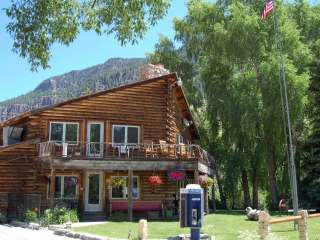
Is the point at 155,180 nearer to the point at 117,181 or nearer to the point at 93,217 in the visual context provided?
the point at 117,181

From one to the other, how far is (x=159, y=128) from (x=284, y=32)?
34.3 feet

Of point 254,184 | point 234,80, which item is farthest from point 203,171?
point 254,184

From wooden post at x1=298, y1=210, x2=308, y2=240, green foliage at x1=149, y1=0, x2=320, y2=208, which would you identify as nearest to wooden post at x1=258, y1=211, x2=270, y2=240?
wooden post at x1=298, y1=210, x2=308, y2=240

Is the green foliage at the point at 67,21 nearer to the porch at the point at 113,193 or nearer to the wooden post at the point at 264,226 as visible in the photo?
the wooden post at the point at 264,226

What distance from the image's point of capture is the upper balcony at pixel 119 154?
86.0 ft

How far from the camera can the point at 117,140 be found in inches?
1172

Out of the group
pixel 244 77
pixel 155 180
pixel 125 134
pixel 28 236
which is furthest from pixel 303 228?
pixel 244 77

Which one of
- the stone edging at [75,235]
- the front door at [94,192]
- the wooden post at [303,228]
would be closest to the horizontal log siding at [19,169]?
the front door at [94,192]

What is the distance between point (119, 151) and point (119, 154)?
0.57 feet

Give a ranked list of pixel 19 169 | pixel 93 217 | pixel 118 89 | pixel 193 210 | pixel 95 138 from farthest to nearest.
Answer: pixel 118 89 → pixel 95 138 → pixel 19 169 → pixel 93 217 → pixel 193 210

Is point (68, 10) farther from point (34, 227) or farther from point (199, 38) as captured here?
point (199, 38)

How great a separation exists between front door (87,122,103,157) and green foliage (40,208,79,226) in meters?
4.45

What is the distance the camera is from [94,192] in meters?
29.4

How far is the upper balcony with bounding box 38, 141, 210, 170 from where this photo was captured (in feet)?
86.0
